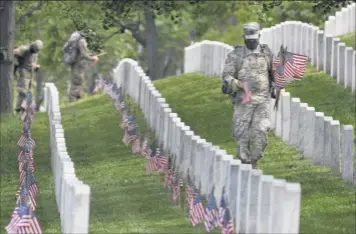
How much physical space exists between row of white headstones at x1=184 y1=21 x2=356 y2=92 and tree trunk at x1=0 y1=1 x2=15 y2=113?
4.79 m

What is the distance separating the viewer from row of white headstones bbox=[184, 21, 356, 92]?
32375 millimetres

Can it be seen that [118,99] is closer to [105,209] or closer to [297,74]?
[297,74]

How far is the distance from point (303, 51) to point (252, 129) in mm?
15481

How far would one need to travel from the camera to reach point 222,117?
31828mm

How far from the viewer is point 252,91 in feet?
74.2

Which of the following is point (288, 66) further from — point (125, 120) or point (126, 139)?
point (125, 120)

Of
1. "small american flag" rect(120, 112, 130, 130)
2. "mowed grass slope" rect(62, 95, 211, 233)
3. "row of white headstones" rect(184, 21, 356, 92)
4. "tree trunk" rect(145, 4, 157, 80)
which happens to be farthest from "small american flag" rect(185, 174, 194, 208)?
"tree trunk" rect(145, 4, 157, 80)

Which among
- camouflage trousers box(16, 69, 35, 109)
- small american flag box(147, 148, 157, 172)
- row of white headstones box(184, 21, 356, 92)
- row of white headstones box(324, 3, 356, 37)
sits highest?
row of white headstones box(324, 3, 356, 37)

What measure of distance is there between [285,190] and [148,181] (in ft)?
26.1

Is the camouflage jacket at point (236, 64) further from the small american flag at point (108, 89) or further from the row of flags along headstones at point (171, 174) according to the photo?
the small american flag at point (108, 89)

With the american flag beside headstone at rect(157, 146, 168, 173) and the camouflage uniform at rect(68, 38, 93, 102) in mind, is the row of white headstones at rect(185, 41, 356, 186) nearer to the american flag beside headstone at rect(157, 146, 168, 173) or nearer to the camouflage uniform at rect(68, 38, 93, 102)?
the american flag beside headstone at rect(157, 146, 168, 173)

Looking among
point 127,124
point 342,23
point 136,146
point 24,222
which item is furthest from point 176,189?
point 342,23

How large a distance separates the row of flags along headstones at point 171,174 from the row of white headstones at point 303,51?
2.86 meters

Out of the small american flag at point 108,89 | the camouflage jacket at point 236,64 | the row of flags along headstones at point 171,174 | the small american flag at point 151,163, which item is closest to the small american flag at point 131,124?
the row of flags along headstones at point 171,174
